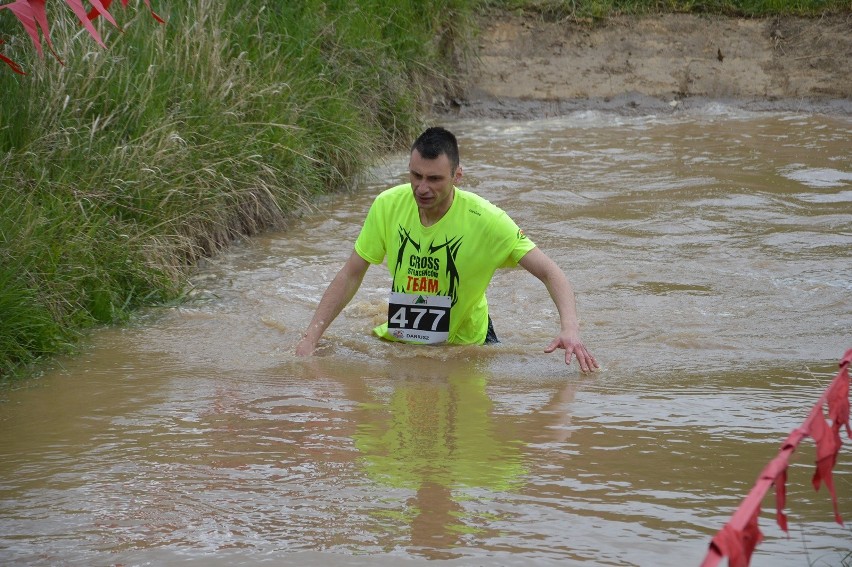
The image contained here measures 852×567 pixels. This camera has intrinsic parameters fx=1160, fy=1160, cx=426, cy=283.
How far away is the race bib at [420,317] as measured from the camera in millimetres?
6426

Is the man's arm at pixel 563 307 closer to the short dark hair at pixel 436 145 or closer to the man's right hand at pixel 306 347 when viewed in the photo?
the short dark hair at pixel 436 145

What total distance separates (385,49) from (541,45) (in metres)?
3.32

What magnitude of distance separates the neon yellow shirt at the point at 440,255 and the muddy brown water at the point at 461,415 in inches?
7.3

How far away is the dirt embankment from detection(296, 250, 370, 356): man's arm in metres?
8.89

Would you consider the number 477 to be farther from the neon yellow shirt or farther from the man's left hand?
the man's left hand

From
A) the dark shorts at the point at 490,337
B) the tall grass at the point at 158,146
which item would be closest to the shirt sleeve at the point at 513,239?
the dark shorts at the point at 490,337

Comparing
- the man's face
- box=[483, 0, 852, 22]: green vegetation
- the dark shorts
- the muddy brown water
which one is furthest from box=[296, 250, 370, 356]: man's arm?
box=[483, 0, 852, 22]: green vegetation

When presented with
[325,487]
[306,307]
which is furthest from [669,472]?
[306,307]

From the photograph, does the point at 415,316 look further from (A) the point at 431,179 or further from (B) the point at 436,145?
(B) the point at 436,145

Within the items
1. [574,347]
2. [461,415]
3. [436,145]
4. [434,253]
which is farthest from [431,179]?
[461,415]

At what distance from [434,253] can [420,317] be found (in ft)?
1.38

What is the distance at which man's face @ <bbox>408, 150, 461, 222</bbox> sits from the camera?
19.5ft

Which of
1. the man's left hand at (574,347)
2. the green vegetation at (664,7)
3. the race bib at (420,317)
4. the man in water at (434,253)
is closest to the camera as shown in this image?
the man's left hand at (574,347)

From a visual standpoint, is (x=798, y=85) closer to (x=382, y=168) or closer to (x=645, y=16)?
(x=645, y=16)
